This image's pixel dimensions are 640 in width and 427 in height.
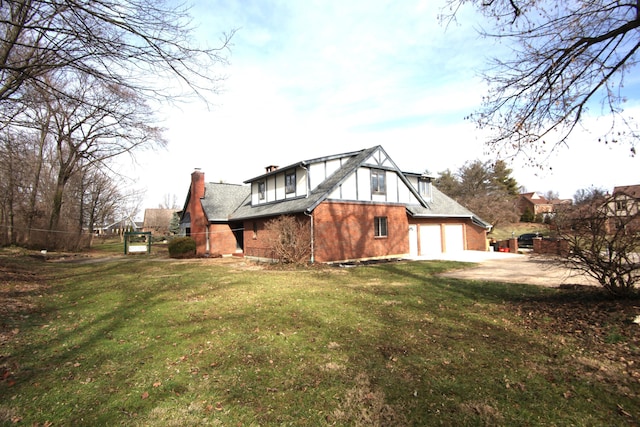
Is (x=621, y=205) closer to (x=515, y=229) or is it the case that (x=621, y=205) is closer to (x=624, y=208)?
(x=624, y=208)

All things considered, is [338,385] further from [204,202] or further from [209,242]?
[204,202]

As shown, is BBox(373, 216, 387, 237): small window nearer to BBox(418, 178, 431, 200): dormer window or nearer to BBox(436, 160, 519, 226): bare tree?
BBox(418, 178, 431, 200): dormer window

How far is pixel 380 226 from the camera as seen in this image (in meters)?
20.0

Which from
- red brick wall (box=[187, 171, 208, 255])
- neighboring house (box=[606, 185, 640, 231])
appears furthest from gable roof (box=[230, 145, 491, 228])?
neighboring house (box=[606, 185, 640, 231])

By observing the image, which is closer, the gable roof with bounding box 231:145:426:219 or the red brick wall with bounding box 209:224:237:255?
the gable roof with bounding box 231:145:426:219

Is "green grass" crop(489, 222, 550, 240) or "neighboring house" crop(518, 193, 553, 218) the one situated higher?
"neighboring house" crop(518, 193, 553, 218)

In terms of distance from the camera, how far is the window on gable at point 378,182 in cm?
1973

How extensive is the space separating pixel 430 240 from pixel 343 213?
904 centimetres

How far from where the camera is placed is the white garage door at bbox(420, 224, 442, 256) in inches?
914

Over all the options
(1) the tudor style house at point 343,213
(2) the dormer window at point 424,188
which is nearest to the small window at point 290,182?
(1) the tudor style house at point 343,213

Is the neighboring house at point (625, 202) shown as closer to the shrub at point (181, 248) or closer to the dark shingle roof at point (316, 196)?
the dark shingle roof at point (316, 196)

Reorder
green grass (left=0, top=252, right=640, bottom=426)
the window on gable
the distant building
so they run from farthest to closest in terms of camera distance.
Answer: the distant building < the window on gable < green grass (left=0, top=252, right=640, bottom=426)

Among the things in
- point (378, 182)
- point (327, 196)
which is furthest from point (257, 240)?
point (378, 182)

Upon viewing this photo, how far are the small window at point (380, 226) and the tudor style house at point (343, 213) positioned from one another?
0.20ft
